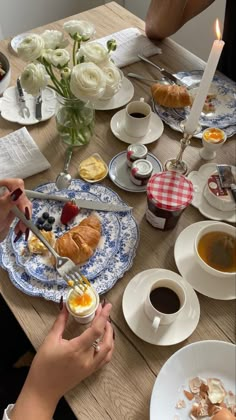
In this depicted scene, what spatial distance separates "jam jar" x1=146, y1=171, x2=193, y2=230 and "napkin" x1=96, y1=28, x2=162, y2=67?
1.92ft

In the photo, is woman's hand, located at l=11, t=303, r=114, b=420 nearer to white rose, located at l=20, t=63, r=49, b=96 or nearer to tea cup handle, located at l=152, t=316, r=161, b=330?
tea cup handle, located at l=152, t=316, r=161, b=330

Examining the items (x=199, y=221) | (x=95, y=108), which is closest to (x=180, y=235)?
(x=199, y=221)

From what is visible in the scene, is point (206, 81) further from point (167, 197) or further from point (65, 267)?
point (65, 267)

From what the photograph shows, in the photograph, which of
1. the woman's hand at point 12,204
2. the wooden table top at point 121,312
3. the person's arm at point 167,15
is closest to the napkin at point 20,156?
the wooden table top at point 121,312

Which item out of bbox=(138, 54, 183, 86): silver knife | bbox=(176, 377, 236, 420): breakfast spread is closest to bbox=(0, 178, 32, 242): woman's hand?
bbox=(176, 377, 236, 420): breakfast spread

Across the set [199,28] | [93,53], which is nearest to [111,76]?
[93,53]

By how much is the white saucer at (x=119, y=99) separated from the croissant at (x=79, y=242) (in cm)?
43

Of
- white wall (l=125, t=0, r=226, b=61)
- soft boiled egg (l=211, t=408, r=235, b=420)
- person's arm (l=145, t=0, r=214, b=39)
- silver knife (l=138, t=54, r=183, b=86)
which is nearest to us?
soft boiled egg (l=211, t=408, r=235, b=420)

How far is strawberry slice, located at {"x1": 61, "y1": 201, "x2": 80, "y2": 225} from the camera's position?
95 centimetres

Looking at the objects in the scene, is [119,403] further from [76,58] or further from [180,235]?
[76,58]

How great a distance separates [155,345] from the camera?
796mm

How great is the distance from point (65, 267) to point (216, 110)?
26.8 inches

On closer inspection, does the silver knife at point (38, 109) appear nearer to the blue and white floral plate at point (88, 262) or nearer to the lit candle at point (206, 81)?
the blue and white floral plate at point (88, 262)

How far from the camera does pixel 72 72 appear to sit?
0.91 m
